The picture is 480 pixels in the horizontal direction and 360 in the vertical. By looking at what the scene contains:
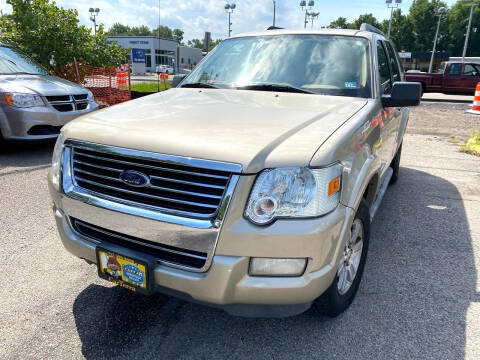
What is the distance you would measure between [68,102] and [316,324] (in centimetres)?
577

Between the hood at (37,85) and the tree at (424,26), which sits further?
the tree at (424,26)

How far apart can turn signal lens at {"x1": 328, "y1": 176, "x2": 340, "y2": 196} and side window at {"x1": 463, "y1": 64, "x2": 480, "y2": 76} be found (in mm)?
20849

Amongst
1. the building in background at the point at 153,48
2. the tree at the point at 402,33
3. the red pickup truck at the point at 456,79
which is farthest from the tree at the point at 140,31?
the red pickup truck at the point at 456,79

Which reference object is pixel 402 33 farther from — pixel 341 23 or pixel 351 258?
pixel 351 258

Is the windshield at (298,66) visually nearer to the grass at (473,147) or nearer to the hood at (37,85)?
the hood at (37,85)

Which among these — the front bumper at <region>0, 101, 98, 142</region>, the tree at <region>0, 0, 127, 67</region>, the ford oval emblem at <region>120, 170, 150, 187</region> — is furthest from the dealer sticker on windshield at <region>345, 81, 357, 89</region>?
the tree at <region>0, 0, 127, 67</region>

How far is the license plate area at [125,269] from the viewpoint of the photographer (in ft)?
6.27

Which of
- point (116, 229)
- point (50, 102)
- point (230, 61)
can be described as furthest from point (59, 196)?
point (50, 102)

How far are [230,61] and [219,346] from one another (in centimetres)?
246

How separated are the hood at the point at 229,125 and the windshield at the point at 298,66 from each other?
200mm

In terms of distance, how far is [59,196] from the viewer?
226cm

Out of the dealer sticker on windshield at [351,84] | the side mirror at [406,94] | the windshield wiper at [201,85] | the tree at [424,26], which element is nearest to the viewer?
the side mirror at [406,94]

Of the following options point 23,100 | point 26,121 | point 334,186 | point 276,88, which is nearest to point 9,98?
point 23,100

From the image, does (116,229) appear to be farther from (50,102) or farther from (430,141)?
(430,141)
